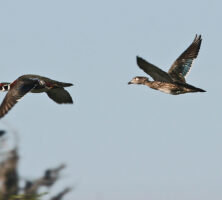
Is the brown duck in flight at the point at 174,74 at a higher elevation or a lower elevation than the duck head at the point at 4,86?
lower

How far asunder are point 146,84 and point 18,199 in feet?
47.0

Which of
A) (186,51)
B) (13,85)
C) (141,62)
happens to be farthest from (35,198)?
(186,51)

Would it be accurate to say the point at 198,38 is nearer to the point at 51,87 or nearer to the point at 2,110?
the point at 51,87

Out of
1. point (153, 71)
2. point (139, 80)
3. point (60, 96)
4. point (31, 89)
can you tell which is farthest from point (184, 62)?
point (31, 89)

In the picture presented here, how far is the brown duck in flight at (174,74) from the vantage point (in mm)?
24852

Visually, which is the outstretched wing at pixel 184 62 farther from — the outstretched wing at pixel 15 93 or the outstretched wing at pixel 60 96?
the outstretched wing at pixel 15 93

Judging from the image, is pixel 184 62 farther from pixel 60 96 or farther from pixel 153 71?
pixel 60 96

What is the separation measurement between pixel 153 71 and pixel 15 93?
17.6 feet

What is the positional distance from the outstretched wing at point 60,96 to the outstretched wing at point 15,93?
2.11 meters

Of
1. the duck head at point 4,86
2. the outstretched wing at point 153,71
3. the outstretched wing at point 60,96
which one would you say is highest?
the duck head at point 4,86

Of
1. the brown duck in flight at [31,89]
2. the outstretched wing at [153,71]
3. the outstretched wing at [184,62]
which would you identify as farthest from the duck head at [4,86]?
the outstretched wing at [184,62]

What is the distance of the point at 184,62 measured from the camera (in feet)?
95.1

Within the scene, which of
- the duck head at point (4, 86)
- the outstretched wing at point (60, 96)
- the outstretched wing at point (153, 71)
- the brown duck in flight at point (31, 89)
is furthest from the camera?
the outstretched wing at point (60, 96)

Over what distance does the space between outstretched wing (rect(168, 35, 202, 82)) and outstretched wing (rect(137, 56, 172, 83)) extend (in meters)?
1.36
